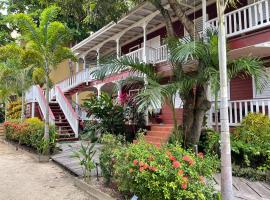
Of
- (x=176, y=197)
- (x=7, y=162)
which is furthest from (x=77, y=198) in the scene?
(x=7, y=162)

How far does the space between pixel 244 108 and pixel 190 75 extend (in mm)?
3296

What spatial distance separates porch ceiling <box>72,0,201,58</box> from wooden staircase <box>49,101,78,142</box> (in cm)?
472

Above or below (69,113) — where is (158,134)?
below

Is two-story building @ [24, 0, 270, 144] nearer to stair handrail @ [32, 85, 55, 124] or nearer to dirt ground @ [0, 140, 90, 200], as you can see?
Result: stair handrail @ [32, 85, 55, 124]

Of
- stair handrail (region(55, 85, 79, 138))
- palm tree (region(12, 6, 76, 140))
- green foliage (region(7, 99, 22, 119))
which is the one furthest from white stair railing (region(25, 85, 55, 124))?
palm tree (region(12, 6, 76, 140))

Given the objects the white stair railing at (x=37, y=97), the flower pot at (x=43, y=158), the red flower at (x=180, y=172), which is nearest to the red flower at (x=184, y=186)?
the red flower at (x=180, y=172)

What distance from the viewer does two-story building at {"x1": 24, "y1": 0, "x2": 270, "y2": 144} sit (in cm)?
949

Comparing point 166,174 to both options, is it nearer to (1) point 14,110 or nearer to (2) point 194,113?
(2) point 194,113

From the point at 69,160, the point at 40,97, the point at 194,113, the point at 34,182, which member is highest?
the point at 40,97

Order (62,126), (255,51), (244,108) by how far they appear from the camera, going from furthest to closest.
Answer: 1. (62,126)
2. (244,108)
3. (255,51)

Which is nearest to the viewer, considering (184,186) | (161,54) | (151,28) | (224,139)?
(184,186)

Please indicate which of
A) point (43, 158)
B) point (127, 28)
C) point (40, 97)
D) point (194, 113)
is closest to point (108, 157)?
point (194, 113)

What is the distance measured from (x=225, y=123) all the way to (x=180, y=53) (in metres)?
2.88

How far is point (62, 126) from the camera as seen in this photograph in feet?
55.9
